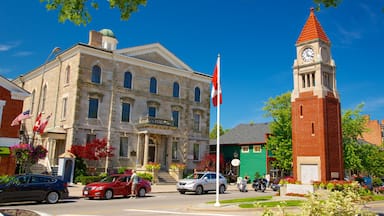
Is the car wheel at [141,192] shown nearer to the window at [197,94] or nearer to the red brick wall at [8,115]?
the red brick wall at [8,115]

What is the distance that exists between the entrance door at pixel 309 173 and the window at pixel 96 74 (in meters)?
22.0

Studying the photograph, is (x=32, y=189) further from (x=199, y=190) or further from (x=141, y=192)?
(x=199, y=190)

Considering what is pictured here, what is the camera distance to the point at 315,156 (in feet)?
87.2

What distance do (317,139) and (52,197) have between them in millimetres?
18425

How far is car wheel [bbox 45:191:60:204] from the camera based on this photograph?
18897 mm

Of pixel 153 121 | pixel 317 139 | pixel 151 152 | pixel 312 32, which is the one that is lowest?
pixel 151 152

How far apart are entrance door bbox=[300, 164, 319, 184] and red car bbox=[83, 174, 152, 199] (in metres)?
11.7

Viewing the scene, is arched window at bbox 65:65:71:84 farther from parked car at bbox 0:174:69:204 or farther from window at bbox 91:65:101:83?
parked car at bbox 0:174:69:204

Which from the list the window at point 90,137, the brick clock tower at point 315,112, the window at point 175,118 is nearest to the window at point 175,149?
the window at point 175,118

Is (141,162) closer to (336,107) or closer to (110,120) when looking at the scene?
(110,120)

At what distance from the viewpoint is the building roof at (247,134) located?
51.3 m

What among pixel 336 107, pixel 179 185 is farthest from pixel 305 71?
pixel 179 185

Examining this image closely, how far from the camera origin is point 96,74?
123 ft


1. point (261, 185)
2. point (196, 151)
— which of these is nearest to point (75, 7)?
point (261, 185)
